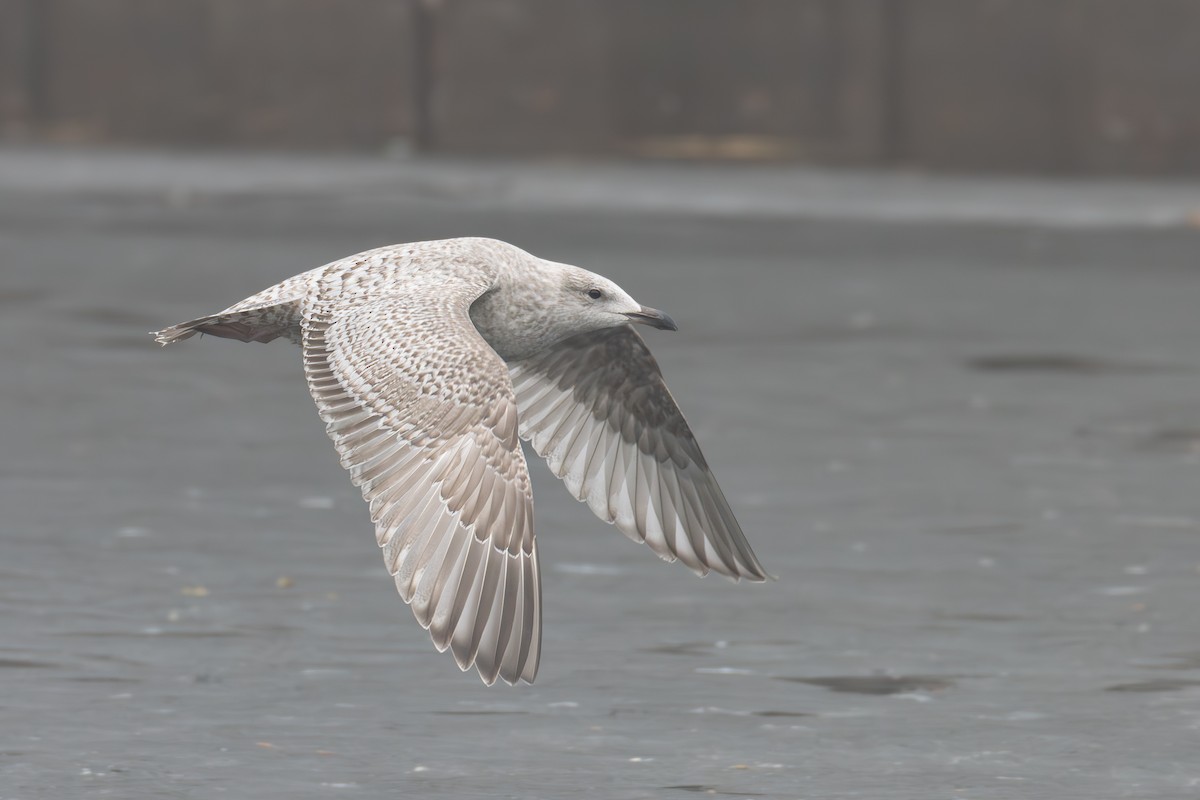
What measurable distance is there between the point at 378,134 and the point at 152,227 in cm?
347

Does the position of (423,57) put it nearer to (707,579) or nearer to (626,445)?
(707,579)

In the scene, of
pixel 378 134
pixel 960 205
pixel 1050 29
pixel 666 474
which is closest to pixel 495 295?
pixel 666 474

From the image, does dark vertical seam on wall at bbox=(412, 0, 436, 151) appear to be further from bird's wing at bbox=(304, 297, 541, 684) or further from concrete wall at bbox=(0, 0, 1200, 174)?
bird's wing at bbox=(304, 297, 541, 684)

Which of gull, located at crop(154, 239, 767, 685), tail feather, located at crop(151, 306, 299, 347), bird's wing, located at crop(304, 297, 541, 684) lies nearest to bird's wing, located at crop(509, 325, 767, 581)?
gull, located at crop(154, 239, 767, 685)

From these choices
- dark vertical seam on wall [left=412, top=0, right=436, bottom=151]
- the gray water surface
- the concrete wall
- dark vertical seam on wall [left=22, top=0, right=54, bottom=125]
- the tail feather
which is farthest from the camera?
dark vertical seam on wall [left=22, top=0, right=54, bottom=125]

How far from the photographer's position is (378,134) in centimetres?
2370

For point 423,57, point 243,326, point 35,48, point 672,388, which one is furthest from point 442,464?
point 35,48

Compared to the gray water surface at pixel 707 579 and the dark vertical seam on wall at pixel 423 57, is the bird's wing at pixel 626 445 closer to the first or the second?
the gray water surface at pixel 707 579

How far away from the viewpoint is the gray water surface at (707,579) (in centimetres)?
679

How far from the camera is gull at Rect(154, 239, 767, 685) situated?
20.6 feet

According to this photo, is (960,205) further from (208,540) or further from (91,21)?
(208,540)

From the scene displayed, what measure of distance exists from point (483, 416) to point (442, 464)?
7.3 inches

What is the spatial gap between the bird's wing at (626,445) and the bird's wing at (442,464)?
1.20 meters

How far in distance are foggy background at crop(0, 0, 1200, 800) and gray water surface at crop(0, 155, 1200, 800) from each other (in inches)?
1.2
